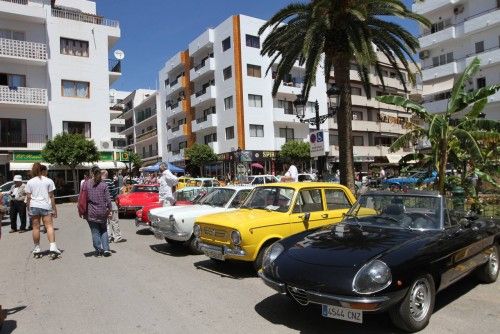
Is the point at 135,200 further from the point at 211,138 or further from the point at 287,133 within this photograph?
the point at 211,138

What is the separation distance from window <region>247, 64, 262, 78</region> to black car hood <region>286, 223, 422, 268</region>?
130ft

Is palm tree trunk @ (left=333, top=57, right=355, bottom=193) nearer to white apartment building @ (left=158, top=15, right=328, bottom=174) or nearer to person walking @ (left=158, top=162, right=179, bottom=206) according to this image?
person walking @ (left=158, top=162, right=179, bottom=206)

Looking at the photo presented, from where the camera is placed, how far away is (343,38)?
46.5 feet

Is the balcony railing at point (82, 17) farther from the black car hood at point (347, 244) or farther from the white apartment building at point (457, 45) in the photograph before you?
the black car hood at point (347, 244)

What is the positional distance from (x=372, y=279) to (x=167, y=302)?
2927mm

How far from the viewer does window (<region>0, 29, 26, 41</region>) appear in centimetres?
3028

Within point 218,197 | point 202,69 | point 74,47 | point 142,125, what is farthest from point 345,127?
point 142,125

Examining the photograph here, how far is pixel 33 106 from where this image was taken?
30344 millimetres

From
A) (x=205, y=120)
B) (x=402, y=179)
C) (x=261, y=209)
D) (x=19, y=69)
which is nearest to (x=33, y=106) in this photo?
(x=19, y=69)

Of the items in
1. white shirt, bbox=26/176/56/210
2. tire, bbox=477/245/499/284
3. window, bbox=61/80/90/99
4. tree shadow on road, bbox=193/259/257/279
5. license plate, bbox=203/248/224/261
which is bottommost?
tree shadow on road, bbox=193/259/257/279

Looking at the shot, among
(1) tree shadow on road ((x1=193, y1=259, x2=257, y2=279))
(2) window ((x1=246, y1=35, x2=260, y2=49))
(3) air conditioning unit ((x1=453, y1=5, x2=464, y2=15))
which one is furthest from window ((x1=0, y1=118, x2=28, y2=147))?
(3) air conditioning unit ((x1=453, y1=5, x2=464, y2=15))

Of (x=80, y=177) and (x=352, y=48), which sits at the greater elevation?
(x=352, y=48)

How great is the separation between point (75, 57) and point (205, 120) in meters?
18.8

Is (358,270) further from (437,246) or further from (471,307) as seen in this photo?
(471,307)
